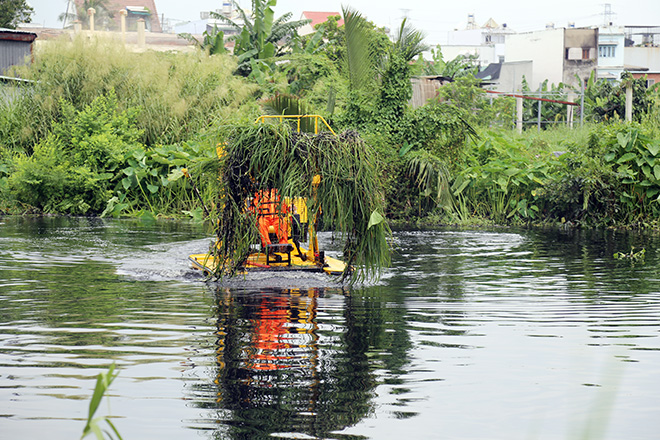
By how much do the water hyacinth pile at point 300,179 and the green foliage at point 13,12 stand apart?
3915 cm

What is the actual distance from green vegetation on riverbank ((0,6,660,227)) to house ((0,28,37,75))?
4.37m

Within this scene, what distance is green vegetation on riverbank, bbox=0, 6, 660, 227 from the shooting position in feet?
68.5

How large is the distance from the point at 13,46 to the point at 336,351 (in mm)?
25884

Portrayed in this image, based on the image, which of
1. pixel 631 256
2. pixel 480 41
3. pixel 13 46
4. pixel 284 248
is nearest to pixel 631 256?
pixel 631 256

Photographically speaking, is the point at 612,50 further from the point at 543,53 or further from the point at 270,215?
the point at 270,215

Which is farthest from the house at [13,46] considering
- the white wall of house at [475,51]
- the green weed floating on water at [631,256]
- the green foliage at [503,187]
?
the white wall of house at [475,51]

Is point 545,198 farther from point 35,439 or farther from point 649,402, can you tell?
point 35,439

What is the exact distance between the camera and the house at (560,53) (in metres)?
66.1

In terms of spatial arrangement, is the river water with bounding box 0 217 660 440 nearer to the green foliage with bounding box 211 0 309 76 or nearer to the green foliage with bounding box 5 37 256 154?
the green foliage with bounding box 5 37 256 154

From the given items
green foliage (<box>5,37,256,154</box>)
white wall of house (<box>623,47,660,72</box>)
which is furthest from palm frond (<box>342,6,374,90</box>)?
white wall of house (<box>623,47,660,72</box>)

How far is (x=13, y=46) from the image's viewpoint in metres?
29.2

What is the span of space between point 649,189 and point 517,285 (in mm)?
11198

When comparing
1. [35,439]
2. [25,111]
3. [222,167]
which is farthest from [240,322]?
[25,111]

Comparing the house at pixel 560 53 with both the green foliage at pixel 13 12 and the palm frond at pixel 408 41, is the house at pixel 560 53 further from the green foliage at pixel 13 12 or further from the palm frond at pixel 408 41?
the palm frond at pixel 408 41
